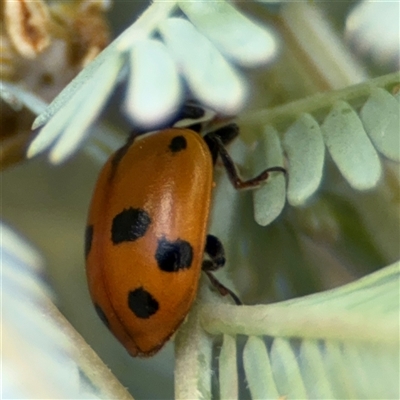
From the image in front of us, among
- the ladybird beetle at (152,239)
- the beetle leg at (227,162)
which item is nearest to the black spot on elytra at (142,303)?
the ladybird beetle at (152,239)

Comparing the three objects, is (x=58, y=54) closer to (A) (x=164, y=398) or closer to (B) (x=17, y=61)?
(B) (x=17, y=61)

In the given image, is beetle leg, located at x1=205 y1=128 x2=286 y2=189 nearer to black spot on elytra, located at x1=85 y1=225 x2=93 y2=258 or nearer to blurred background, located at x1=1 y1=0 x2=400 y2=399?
blurred background, located at x1=1 y1=0 x2=400 y2=399

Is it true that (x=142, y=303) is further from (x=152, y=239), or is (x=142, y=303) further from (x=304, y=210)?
(x=304, y=210)

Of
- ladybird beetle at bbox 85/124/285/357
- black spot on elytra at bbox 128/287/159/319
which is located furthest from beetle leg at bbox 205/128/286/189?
black spot on elytra at bbox 128/287/159/319

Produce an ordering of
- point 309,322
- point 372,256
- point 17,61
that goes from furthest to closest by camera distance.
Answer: point 17,61, point 372,256, point 309,322

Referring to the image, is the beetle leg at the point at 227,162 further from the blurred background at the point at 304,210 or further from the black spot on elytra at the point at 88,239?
the black spot on elytra at the point at 88,239

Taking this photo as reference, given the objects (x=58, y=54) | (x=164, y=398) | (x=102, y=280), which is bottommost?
(x=164, y=398)

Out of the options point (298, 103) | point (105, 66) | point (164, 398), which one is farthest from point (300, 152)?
point (164, 398)
